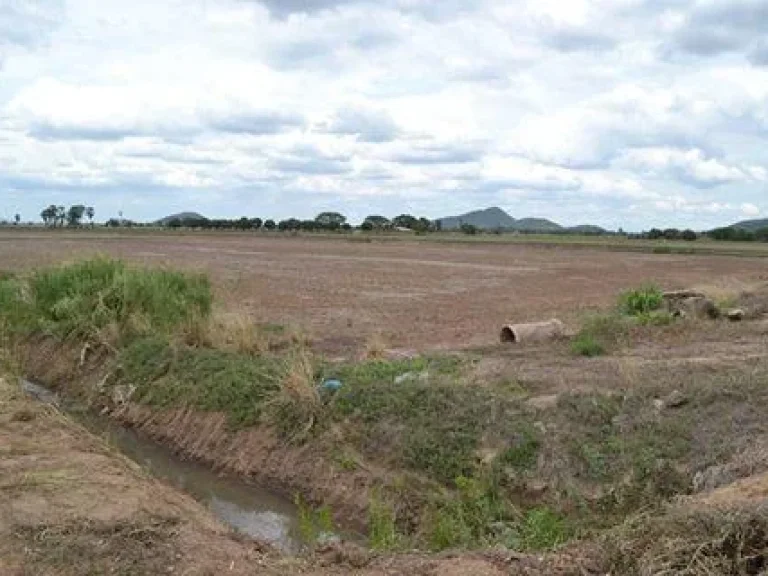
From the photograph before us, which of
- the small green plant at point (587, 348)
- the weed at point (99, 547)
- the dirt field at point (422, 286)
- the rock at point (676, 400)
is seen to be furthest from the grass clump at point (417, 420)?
the dirt field at point (422, 286)

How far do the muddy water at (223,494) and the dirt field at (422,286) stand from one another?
4.33m

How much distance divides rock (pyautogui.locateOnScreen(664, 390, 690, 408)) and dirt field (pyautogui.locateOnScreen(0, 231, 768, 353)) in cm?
614

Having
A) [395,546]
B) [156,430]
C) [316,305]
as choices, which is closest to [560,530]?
[395,546]

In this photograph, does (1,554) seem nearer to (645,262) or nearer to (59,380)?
(59,380)

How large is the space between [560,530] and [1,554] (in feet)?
15.8

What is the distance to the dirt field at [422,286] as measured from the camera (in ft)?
66.2

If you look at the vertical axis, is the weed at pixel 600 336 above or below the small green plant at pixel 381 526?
above

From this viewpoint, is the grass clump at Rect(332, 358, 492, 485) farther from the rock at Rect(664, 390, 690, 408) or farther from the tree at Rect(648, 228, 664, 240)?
the tree at Rect(648, 228, 664, 240)

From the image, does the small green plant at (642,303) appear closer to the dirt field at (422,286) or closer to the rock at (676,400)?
the dirt field at (422,286)

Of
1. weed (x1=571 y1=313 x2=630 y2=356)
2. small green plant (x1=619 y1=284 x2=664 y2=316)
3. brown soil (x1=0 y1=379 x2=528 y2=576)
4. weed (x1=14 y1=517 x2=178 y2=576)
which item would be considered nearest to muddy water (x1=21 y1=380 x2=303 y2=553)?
brown soil (x1=0 y1=379 x2=528 y2=576)

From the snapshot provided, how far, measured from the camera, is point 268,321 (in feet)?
68.4

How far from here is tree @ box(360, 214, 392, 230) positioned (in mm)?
118319

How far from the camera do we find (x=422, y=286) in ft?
108

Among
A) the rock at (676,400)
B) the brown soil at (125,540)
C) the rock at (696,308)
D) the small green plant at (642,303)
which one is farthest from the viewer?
the small green plant at (642,303)
